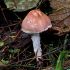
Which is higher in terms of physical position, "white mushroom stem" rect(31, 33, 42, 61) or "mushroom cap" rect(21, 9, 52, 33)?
"mushroom cap" rect(21, 9, 52, 33)

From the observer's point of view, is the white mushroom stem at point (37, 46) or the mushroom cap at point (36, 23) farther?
the white mushroom stem at point (37, 46)

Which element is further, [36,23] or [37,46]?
[37,46]

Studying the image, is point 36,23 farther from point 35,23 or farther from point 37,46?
point 37,46

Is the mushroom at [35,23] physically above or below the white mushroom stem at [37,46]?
above

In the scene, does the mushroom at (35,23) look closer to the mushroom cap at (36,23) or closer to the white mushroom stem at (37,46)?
the mushroom cap at (36,23)

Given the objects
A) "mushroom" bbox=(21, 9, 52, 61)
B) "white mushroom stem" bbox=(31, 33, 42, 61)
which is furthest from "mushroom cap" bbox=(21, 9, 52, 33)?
"white mushroom stem" bbox=(31, 33, 42, 61)

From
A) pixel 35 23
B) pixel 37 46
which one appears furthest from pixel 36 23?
pixel 37 46

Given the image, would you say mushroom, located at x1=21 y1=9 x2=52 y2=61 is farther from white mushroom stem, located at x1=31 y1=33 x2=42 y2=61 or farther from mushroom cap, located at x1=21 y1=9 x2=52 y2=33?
white mushroom stem, located at x1=31 y1=33 x2=42 y2=61

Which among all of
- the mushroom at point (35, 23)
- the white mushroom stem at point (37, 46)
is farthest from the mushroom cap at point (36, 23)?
the white mushroom stem at point (37, 46)

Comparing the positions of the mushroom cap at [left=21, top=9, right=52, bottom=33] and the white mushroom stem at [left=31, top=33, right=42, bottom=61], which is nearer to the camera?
the mushroom cap at [left=21, top=9, right=52, bottom=33]

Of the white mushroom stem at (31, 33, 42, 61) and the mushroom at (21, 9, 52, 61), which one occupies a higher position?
the mushroom at (21, 9, 52, 61)

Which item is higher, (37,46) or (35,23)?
(35,23)
